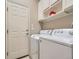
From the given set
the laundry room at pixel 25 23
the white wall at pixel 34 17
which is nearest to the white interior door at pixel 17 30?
the laundry room at pixel 25 23

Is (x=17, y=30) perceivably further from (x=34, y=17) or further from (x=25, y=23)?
(x=34, y=17)

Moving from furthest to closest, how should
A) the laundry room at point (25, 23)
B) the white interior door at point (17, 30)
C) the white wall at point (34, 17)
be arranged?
the white wall at point (34, 17), the white interior door at point (17, 30), the laundry room at point (25, 23)

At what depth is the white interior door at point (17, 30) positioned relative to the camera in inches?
123

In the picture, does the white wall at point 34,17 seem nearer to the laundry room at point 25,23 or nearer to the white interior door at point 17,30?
the laundry room at point 25,23

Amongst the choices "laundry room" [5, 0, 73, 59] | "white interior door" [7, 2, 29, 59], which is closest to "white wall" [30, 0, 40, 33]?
"laundry room" [5, 0, 73, 59]

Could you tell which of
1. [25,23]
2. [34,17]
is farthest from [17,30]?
[34,17]

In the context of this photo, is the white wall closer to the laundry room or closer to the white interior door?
the laundry room

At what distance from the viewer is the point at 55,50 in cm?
109

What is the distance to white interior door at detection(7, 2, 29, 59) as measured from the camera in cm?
312

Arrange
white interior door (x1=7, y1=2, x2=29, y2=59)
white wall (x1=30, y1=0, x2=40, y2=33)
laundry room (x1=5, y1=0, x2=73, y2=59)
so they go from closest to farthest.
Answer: laundry room (x1=5, y1=0, x2=73, y2=59), white interior door (x1=7, y1=2, x2=29, y2=59), white wall (x1=30, y1=0, x2=40, y2=33)

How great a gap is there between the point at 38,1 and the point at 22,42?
213 centimetres

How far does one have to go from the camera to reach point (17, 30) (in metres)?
3.40
